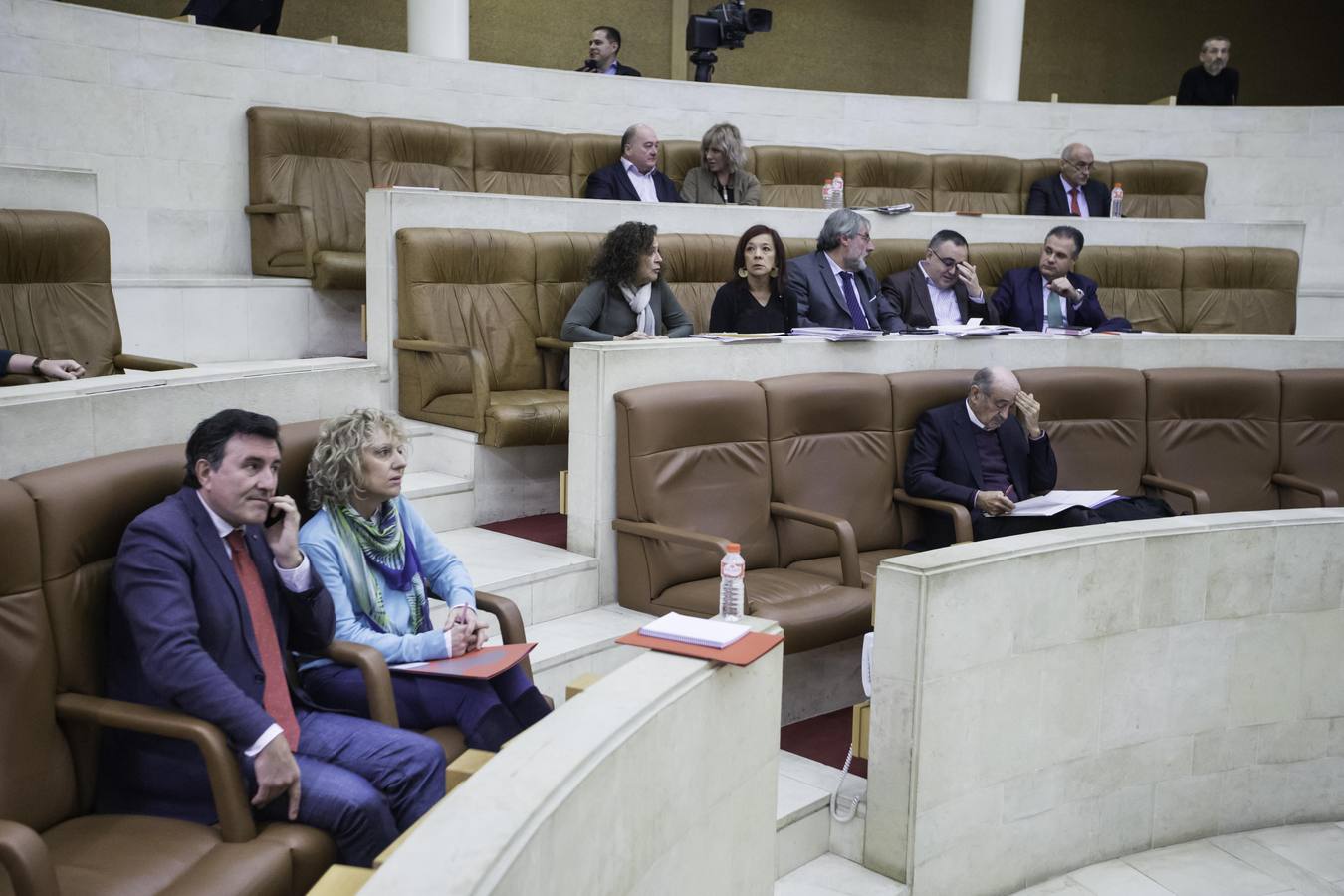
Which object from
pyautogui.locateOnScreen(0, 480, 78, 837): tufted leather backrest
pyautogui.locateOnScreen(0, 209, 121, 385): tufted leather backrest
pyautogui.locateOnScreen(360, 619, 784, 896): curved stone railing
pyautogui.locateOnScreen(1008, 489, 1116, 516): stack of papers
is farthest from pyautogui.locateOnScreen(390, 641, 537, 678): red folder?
pyautogui.locateOnScreen(1008, 489, 1116, 516): stack of papers

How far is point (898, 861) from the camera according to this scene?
3016 millimetres

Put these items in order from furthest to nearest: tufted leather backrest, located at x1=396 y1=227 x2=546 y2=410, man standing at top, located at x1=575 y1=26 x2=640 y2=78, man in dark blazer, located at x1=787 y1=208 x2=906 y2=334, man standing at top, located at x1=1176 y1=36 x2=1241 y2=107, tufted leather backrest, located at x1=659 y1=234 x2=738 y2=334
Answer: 1. man standing at top, located at x1=1176 y1=36 x2=1241 y2=107
2. man standing at top, located at x1=575 y1=26 x2=640 y2=78
3. tufted leather backrest, located at x1=659 y1=234 x2=738 y2=334
4. man in dark blazer, located at x1=787 y1=208 x2=906 y2=334
5. tufted leather backrest, located at x1=396 y1=227 x2=546 y2=410

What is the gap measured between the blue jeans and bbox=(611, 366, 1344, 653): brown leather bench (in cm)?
129

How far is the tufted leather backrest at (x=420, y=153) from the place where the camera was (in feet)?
18.6

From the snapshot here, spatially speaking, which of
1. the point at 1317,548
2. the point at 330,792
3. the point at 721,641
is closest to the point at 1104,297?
the point at 1317,548

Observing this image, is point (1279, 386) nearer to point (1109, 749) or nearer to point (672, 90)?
point (1109, 749)

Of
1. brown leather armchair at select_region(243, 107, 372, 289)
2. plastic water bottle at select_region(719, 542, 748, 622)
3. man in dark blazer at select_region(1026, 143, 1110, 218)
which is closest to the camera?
plastic water bottle at select_region(719, 542, 748, 622)

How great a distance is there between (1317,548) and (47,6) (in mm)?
4973

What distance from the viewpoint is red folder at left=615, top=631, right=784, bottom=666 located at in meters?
2.14

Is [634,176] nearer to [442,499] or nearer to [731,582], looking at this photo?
[442,499]

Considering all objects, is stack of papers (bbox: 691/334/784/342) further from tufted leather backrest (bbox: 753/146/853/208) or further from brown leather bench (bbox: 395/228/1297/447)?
tufted leather backrest (bbox: 753/146/853/208)

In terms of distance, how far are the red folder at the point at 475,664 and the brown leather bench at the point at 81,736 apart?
477mm

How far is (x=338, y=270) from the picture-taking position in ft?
16.4

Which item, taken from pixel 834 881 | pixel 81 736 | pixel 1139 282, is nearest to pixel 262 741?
pixel 81 736
